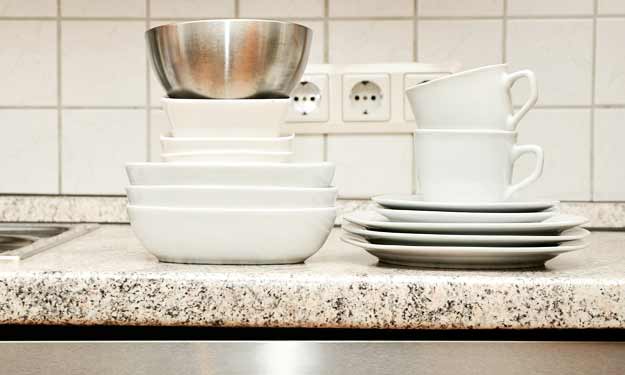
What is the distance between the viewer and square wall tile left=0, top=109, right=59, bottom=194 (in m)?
1.28

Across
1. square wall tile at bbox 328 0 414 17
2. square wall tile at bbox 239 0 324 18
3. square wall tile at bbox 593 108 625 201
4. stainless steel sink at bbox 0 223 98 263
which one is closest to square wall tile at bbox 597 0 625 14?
square wall tile at bbox 593 108 625 201

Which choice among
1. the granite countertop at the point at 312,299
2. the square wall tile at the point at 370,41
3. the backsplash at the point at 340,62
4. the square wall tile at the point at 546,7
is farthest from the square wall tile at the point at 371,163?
the granite countertop at the point at 312,299

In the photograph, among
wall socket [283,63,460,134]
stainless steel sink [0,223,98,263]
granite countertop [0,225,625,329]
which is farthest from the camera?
wall socket [283,63,460,134]

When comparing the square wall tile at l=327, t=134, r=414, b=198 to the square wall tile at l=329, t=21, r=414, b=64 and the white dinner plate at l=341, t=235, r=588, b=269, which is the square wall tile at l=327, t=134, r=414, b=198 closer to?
the square wall tile at l=329, t=21, r=414, b=64

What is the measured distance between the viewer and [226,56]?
808mm

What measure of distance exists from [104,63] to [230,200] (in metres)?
0.61

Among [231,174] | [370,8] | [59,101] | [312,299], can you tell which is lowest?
[312,299]

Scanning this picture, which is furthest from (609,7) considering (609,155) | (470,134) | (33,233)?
(33,233)

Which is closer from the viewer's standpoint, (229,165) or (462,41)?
(229,165)

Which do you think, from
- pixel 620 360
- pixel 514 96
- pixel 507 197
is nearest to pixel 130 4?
pixel 514 96

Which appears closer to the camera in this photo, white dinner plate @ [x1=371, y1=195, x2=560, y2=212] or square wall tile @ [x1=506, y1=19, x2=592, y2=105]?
white dinner plate @ [x1=371, y1=195, x2=560, y2=212]

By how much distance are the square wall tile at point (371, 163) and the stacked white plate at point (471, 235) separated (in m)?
0.47

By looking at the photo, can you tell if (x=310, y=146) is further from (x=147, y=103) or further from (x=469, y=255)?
(x=469, y=255)

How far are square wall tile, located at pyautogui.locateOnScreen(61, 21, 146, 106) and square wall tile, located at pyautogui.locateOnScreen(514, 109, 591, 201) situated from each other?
60 cm
